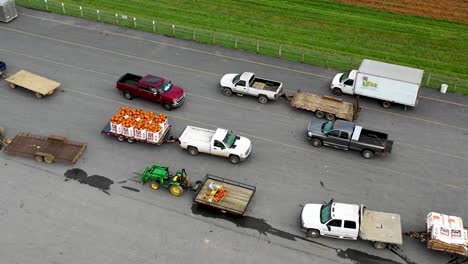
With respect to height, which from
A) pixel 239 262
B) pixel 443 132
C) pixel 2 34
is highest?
pixel 2 34

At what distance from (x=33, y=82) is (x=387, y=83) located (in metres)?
26.8

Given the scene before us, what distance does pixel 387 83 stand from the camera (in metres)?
35.0

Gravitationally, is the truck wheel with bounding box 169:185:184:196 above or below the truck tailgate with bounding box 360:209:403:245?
above

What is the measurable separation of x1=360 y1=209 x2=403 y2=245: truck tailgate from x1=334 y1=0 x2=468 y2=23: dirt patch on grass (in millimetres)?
32823

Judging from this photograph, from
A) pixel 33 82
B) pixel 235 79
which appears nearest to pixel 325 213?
pixel 235 79

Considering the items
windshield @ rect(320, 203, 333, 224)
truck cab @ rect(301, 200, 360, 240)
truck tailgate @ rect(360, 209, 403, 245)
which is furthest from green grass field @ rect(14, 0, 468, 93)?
truck cab @ rect(301, 200, 360, 240)

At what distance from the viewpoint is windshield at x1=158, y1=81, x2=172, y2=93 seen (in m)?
35.3

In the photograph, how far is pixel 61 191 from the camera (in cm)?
2848

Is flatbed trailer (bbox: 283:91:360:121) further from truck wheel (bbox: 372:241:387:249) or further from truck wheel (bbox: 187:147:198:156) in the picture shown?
truck wheel (bbox: 372:241:387:249)

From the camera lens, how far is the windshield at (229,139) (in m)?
30.4

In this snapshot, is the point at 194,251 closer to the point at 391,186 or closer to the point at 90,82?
the point at 391,186

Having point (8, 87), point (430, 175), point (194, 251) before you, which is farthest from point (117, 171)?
point (430, 175)

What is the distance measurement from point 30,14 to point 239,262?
36963 millimetres

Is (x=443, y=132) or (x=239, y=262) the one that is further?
(x=443, y=132)
